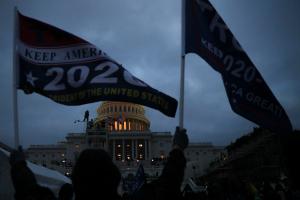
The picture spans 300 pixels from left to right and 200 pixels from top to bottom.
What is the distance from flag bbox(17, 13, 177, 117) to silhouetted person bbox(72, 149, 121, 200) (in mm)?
3846

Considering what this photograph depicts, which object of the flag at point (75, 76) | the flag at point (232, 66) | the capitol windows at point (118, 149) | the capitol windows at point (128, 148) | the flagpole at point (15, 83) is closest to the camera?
the flagpole at point (15, 83)

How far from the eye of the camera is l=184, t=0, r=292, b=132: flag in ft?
23.1

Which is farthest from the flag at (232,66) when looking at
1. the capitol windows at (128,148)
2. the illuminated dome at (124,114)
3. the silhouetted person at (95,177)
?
the illuminated dome at (124,114)

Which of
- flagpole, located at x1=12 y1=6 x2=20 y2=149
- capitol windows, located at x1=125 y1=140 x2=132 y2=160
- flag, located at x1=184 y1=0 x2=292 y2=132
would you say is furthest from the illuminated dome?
flag, located at x1=184 y1=0 x2=292 y2=132

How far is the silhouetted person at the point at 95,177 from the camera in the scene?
320cm

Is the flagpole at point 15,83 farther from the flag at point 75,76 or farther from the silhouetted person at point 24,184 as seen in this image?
the silhouetted person at point 24,184

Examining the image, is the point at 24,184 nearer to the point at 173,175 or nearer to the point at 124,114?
the point at 173,175

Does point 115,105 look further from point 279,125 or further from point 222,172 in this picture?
point 279,125

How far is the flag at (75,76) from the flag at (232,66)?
39.1 inches

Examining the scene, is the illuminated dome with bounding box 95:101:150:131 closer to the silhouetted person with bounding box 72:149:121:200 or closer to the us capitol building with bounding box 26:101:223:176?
the us capitol building with bounding box 26:101:223:176

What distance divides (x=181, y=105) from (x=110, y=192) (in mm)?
3191

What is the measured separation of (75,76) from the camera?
745 centimetres

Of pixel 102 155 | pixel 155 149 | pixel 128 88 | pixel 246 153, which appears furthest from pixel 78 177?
pixel 155 149

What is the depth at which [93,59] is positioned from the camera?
7762 millimetres
